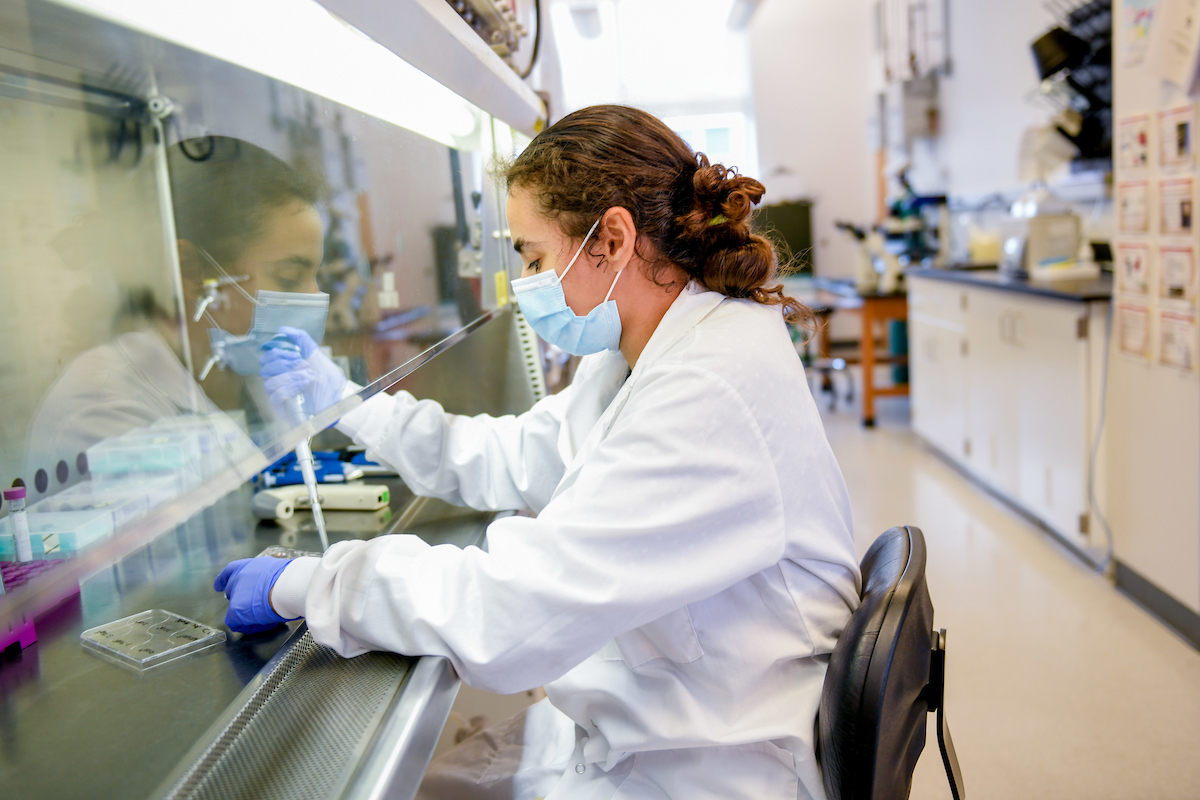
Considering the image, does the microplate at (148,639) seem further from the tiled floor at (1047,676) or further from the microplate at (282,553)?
the tiled floor at (1047,676)

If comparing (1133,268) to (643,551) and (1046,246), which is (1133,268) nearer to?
(1046,246)

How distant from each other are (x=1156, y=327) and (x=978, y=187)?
2.85 m

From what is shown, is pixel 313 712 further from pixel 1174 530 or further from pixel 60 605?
pixel 1174 530

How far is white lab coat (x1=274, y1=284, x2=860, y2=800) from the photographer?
87 centimetres

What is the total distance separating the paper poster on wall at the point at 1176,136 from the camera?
7.13ft

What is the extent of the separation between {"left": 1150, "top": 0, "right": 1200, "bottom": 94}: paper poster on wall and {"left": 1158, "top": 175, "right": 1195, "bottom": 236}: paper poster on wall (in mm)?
235

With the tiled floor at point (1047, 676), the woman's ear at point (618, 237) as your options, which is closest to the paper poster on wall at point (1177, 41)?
the tiled floor at point (1047, 676)

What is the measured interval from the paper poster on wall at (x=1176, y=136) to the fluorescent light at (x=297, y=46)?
193cm

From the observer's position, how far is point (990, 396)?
3498 millimetres

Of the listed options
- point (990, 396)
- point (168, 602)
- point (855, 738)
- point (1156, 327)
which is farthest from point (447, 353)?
point (990, 396)

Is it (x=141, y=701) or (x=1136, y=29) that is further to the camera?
(x=1136, y=29)

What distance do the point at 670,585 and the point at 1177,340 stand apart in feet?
6.70

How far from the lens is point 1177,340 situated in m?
2.26

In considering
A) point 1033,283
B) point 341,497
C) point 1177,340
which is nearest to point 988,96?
point 1033,283
